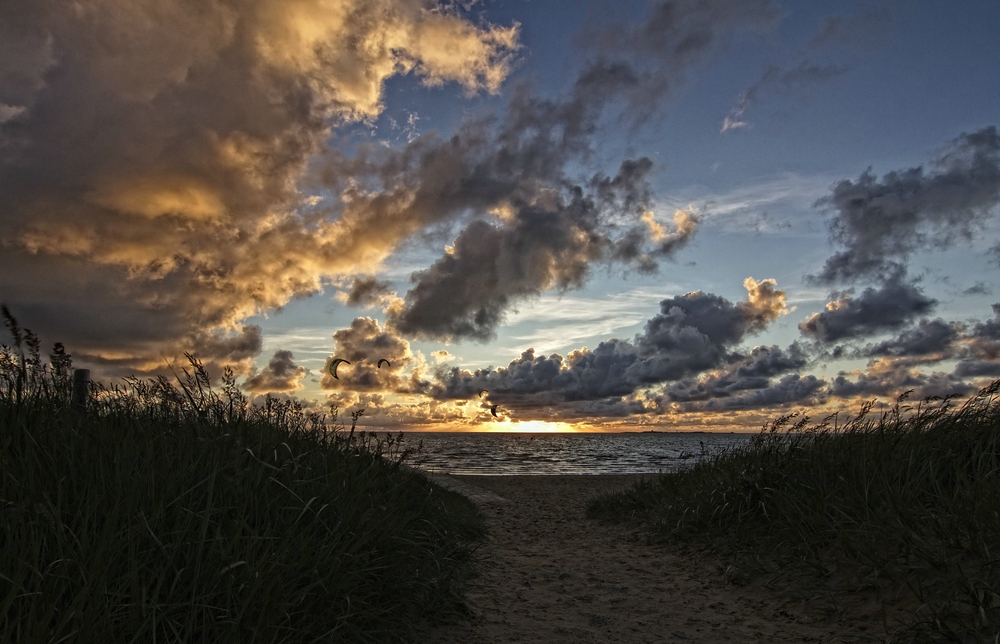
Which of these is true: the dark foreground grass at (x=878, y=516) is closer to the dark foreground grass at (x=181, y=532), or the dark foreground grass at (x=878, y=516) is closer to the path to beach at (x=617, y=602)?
the path to beach at (x=617, y=602)

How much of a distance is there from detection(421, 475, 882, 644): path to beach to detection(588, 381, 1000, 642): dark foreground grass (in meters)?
0.43

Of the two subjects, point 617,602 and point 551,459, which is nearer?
point 617,602

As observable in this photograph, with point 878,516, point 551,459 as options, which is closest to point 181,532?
point 878,516

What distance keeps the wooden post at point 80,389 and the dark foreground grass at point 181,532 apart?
3.6 inches

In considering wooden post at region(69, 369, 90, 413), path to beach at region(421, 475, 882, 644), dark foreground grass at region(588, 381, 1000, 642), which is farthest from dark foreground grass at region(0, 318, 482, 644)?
dark foreground grass at region(588, 381, 1000, 642)

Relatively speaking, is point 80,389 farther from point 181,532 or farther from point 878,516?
point 878,516

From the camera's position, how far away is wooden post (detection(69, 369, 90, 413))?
5648mm

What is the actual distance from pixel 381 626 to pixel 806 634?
381 cm

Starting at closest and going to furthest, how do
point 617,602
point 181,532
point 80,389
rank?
point 181,532, point 80,389, point 617,602

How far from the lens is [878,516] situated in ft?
20.4

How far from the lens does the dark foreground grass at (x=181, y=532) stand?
10.5ft

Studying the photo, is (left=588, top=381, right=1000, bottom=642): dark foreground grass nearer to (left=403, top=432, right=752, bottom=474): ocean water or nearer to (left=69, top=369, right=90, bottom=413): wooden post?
(left=403, top=432, right=752, bottom=474): ocean water

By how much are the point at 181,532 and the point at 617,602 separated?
15.6 feet

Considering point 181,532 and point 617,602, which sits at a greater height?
point 181,532
